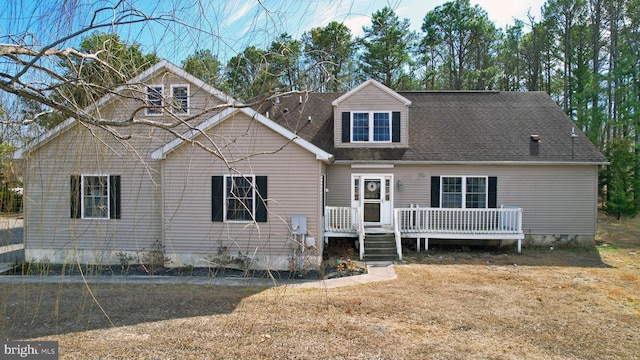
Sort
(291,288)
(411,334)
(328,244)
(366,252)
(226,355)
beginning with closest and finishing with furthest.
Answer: (226,355) < (411,334) < (291,288) < (366,252) < (328,244)

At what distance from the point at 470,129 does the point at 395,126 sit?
3303 mm

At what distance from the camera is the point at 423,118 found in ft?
53.0

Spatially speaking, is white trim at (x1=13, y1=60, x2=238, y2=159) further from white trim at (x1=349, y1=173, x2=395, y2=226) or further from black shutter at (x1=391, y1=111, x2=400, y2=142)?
black shutter at (x1=391, y1=111, x2=400, y2=142)

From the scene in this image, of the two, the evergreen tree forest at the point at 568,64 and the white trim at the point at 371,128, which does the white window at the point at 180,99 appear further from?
the white trim at the point at 371,128

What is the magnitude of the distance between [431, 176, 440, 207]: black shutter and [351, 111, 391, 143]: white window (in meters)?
2.29

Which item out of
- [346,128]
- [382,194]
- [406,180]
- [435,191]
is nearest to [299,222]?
[382,194]

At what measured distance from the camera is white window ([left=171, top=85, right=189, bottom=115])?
270cm

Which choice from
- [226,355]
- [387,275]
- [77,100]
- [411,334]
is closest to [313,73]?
[77,100]

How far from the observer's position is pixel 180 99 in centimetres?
281

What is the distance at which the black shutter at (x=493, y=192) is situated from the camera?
1368cm

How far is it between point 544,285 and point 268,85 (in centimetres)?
907

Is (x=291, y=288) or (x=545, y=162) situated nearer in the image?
(x=291, y=288)

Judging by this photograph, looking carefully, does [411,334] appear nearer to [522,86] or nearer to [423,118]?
[423,118]

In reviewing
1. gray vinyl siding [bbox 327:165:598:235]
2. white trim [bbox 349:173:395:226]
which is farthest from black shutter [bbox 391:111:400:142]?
white trim [bbox 349:173:395:226]
